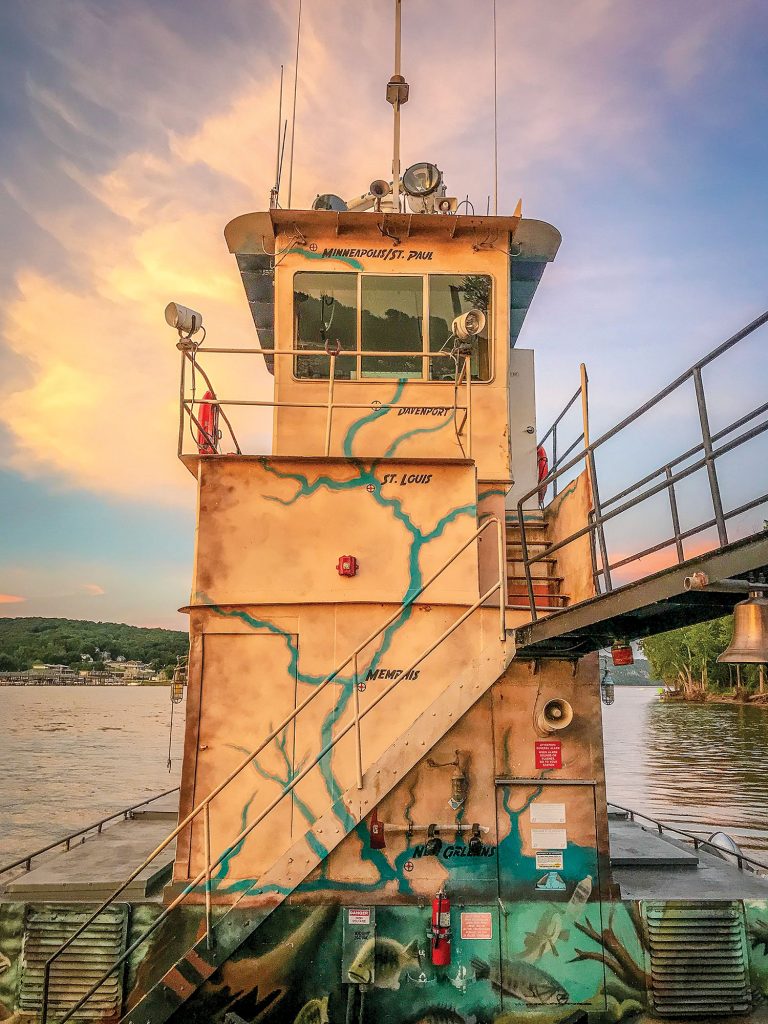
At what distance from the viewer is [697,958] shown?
7230 mm

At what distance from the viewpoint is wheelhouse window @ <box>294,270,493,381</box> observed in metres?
9.84

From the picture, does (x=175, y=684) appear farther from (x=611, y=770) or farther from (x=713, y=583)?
(x=611, y=770)

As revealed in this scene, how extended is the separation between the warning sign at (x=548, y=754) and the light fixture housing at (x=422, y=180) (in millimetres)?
7149

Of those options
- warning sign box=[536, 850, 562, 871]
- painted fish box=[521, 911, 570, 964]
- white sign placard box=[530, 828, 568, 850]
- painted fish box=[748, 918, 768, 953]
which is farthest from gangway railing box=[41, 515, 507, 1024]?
painted fish box=[748, 918, 768, 953]

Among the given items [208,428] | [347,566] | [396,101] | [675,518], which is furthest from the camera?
[396,101]

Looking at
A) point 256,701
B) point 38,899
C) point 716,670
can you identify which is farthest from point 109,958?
point 716,670

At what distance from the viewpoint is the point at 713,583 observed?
4.70 metres

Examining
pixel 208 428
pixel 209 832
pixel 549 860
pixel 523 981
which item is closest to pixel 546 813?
pixel 549 860

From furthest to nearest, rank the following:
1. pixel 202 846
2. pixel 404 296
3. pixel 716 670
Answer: pixel 716 670 → pixel 404 296 → pixel 202 846

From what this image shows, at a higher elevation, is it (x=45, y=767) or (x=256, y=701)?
(x=256, y=701)

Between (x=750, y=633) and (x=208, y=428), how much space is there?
20.6 ft

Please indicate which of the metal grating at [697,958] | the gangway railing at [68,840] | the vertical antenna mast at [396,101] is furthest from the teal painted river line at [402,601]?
the vertical antenna mast at [396,101]

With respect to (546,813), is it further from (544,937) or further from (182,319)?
(182,319)

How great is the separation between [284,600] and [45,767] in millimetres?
37242
